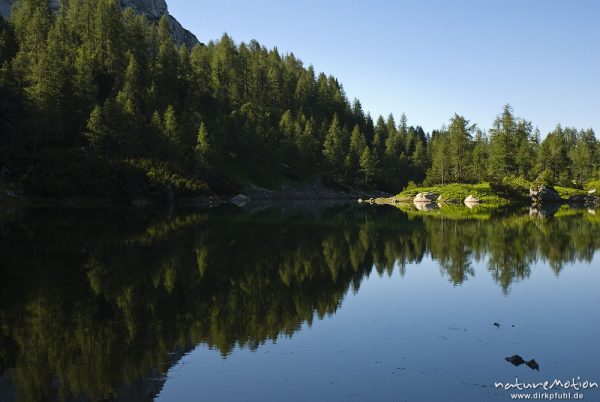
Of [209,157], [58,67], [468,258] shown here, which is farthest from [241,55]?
[468,258]

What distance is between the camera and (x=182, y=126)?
108m

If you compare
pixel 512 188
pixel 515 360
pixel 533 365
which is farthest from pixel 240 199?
pixel 533 365

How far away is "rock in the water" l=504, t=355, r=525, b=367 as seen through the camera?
12.8 meters

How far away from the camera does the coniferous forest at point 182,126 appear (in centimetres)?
8281

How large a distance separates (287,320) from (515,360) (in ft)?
23.5

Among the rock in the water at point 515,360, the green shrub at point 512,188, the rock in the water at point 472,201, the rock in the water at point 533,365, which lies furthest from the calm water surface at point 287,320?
the green shrub at point 512,188

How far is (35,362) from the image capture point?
1270 centimetres

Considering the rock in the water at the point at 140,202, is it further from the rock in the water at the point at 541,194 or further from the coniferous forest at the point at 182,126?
the rock in the water at the point at 541,194

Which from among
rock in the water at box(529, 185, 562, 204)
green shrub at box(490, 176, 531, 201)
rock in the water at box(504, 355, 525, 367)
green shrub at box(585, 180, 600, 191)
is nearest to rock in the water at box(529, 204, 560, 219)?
green shrub at box(490, 176, 531, 201)

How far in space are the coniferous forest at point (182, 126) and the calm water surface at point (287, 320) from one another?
52859 millimetres

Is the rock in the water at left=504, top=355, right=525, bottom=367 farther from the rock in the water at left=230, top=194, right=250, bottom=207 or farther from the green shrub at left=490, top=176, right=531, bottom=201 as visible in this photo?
the green shrub at left=490, top=176, right=531, bottom=201

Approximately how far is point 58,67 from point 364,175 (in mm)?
90079

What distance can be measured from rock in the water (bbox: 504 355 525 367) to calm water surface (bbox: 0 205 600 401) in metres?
0.29

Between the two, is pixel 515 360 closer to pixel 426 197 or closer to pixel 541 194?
pixel 426 197
